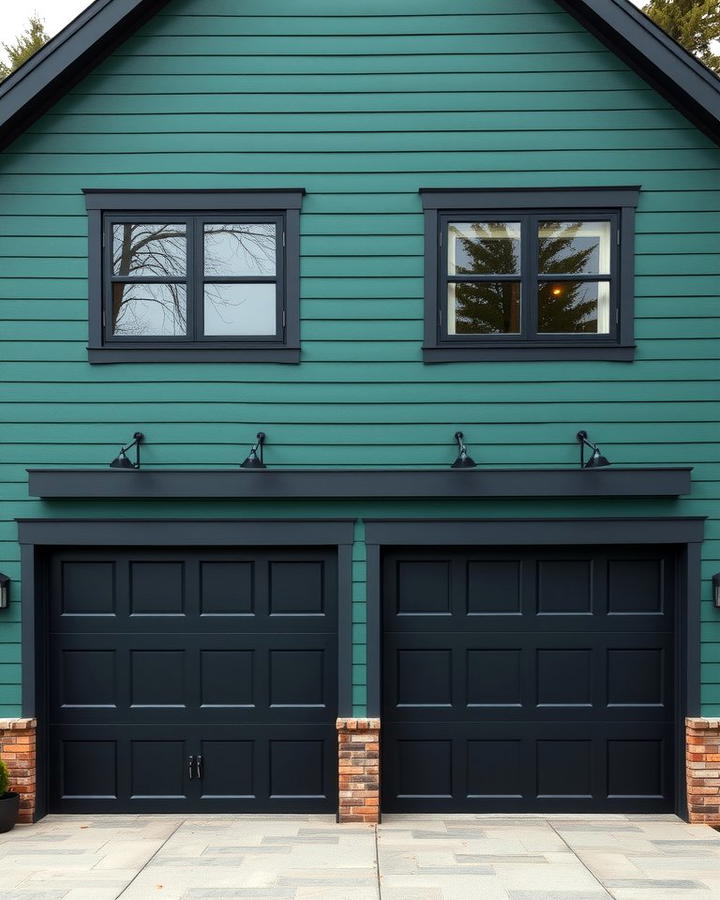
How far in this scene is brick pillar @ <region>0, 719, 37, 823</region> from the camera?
6.45m

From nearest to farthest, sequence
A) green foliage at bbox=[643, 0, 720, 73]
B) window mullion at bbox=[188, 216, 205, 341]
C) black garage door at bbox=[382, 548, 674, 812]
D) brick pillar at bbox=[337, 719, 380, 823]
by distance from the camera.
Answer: brick pillar at bbox=[337, 719, 380, 823] → window mullion at bbox=[188, 216, 205, 341] → black garage door at bbox=[382, 548, 674, 812] → green foliage at bbox=[643, 0, 720, 73]

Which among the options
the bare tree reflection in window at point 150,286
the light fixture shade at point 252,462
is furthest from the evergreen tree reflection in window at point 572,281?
the bare tree reflection in window at point 150,286

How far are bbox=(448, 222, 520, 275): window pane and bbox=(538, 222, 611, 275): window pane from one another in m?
0.25

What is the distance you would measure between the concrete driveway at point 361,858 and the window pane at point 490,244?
4.86 metres

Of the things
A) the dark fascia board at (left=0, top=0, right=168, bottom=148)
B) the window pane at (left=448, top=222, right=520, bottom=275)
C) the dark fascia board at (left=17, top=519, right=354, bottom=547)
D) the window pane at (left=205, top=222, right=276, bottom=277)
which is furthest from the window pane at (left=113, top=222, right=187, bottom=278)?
the window pane at (left=448, top=222, right=520, bottom=275)

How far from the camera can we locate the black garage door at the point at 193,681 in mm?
6730

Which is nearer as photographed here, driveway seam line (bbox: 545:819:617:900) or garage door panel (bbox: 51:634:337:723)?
driveway seam line (bbox: 545:819:617:900)

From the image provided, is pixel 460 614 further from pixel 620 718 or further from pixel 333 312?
pixel 333 312

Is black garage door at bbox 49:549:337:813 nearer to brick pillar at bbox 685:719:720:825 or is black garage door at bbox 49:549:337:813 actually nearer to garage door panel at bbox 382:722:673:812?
garage door panel at bbox 382:722:673:812

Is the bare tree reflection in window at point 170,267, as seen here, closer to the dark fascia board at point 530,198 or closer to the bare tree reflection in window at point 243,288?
the bare tree reflection in window at point 243,288

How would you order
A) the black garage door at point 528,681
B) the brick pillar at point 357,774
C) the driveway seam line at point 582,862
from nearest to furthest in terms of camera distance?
the driveway seam line at point 582,862
the brick pillar at point 357,774
the black garage door at point 528,681

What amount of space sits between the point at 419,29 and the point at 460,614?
5275mm

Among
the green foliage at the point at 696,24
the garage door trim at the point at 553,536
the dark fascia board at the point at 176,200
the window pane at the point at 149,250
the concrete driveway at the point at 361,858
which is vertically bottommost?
the concrete driveway at the point at 361,858

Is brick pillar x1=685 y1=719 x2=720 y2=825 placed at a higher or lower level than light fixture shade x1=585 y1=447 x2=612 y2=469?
lower
